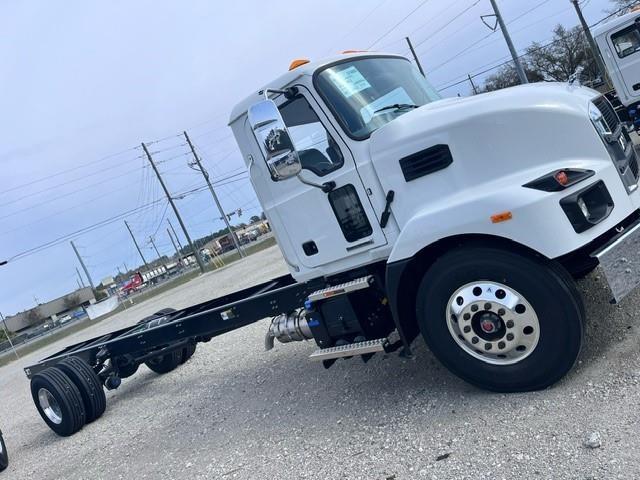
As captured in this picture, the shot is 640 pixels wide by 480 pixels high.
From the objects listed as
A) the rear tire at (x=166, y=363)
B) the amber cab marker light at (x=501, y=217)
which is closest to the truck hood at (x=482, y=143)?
the amber cab marker light at (x=501, y=217)

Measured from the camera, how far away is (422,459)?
12.1 feet

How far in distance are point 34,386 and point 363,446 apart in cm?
528

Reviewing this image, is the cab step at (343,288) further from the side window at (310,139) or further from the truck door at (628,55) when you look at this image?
the truck door at (628,55)

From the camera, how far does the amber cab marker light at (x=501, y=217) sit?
3.58 metres

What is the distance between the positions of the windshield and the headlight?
1.36 meters

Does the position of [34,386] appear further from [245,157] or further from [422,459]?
[422,459]

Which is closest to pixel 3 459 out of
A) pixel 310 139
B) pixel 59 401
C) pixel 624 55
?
pixel 59 401

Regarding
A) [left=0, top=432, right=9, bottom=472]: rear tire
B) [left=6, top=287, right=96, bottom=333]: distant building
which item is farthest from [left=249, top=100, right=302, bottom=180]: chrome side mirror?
[left=6, top=287, right=96, bottom=333]: distant building

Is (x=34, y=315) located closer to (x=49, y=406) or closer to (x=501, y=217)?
(x=49, y=406)

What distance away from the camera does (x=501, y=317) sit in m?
3.81

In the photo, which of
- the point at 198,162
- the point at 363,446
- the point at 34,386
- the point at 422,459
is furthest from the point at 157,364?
the point at 198,162

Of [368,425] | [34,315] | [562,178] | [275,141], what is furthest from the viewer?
[34,315]

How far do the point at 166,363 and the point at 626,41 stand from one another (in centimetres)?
1336

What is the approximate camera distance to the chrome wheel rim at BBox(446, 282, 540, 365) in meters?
3.75
